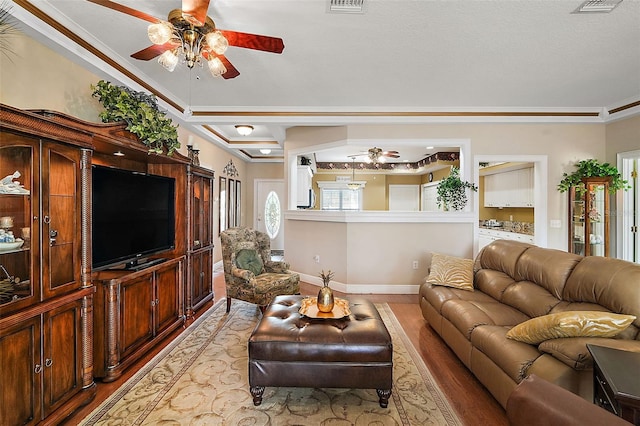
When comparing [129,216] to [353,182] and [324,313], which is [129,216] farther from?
[353,182]

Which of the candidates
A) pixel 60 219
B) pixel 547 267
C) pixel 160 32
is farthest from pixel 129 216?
pixel 547 267

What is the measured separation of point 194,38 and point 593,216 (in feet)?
18.6

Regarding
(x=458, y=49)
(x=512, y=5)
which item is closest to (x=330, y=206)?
(x=458, y=49)

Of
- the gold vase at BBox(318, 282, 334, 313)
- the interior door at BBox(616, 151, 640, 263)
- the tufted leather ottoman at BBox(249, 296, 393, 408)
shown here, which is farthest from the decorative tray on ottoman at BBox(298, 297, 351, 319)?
the interior door at BBox(616, 151, 640, 263)

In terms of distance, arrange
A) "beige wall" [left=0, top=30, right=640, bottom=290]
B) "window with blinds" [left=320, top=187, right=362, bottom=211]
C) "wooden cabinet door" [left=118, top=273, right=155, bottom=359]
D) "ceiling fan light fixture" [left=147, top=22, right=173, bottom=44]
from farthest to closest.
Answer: "window with blinds" [left=320, top=187, right=362, bottom=211] < "beige wall" [left=0, top=30, right=640, bottom=290] < "wooden cabinet door" [left=118, top=273, right=155, bottom=359] < "ceiling fan light fixture" [left=147, top=22, right=173, bottom=44]

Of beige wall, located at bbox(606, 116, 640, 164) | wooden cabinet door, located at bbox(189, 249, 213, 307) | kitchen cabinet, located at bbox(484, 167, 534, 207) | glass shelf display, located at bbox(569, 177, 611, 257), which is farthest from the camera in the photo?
kitchen cabinet, located at bbox(484, 167, 534, 207)

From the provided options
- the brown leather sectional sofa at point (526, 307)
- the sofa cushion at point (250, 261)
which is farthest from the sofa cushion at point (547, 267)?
the sofa cushion at point (250, 261)

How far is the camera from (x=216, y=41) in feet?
6.45

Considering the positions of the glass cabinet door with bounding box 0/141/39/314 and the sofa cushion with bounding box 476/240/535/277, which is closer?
the glass cabinet door with bounding box 0/141/39/314

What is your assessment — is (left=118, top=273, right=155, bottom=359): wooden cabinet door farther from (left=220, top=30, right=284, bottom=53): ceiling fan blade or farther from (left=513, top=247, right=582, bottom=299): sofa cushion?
(left=513, top=247, right=582, bottom=299): sofa cushion

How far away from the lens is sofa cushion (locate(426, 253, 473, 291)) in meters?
3.22

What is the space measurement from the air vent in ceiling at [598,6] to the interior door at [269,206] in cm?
695

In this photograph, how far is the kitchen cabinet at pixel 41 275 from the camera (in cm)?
159

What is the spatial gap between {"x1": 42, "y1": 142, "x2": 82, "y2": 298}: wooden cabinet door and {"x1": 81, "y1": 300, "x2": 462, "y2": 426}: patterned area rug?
952 mm
